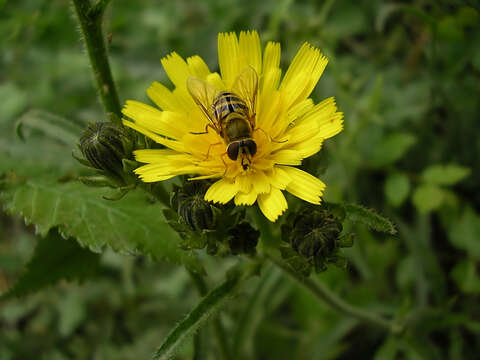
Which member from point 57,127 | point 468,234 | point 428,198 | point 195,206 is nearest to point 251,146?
point 195,206

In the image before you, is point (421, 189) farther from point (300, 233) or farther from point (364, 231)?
point (300, 233)

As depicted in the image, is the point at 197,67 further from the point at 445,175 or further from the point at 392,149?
the point at 445,175

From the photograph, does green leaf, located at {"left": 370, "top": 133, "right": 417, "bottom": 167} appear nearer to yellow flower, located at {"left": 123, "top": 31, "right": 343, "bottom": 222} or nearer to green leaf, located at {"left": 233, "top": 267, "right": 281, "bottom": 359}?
green leaf, located at {"left": 233, "top": 267, "right": 281, "bottom": 359}

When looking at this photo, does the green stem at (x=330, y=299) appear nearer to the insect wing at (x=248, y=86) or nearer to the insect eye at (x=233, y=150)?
the insect eye at (x=233, y=150)

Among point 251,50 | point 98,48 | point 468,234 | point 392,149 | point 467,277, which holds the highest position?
point 98,48

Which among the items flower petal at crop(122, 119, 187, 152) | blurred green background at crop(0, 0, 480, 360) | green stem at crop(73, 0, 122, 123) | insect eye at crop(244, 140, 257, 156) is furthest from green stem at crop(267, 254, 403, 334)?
green stem at crop(73, 0, 122, 123)

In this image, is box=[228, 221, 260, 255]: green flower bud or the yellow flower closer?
the yellow flower

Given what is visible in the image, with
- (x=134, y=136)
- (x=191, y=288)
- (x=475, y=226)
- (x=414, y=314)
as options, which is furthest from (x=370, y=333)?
(x=134, y=136)
